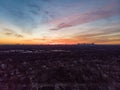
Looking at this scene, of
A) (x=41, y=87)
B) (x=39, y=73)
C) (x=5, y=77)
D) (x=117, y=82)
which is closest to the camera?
(x=41, y=87)

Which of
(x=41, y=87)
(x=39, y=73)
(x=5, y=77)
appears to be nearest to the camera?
(x=41, y=87)

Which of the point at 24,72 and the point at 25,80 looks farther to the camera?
the point at 24,72

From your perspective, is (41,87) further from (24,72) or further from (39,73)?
(24,72)

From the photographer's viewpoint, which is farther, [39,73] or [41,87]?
[39,73]

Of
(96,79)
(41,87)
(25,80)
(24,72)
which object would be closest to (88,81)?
(96,79)

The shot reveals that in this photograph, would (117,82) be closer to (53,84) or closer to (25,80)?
(53,84)

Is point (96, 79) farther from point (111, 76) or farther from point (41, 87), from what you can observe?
point (41, 87)

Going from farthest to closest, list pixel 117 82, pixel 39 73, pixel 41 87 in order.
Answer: pixel 39 73, pixel 117 82, pixel 41 87

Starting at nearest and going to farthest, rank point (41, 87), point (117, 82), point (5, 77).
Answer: point (41, 87) → point (117, 82) → point (5, 77)

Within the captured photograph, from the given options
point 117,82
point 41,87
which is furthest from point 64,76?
point 117,82
